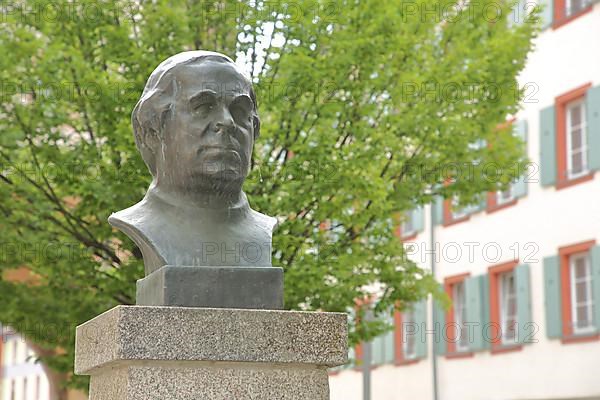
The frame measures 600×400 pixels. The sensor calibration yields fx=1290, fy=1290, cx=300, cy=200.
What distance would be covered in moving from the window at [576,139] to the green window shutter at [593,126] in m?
0.72

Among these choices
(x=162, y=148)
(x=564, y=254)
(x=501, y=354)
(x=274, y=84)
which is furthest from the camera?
(x=501, y=354)

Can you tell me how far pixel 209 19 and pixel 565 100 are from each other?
11039 millimetres

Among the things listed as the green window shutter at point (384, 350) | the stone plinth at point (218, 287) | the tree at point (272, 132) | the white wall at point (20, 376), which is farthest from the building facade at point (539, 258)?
the white wall at point (20, 376)

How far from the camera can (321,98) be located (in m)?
12.5

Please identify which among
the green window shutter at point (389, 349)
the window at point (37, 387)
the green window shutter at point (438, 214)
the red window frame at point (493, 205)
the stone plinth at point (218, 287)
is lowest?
the stone plinth at point (218, 287)

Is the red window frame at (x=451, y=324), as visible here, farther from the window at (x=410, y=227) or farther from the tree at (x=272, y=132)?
the tree at (x=272, y=132)

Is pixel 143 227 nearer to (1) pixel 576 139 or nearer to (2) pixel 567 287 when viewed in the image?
(2) pixel 567 287

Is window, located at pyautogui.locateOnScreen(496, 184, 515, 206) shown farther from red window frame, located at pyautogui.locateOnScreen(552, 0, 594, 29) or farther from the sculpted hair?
the sculpted hair

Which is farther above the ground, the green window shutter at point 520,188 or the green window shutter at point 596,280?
the green window shutter at point 520,188

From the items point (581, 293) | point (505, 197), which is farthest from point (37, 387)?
point (581, 293)

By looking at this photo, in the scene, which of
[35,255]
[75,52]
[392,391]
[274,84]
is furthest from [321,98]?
[392,391]

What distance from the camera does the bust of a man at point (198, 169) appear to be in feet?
20.7

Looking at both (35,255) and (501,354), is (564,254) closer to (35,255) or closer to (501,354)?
(501,354)

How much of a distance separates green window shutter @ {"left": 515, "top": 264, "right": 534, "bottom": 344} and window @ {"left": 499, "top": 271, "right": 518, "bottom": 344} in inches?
17.7
